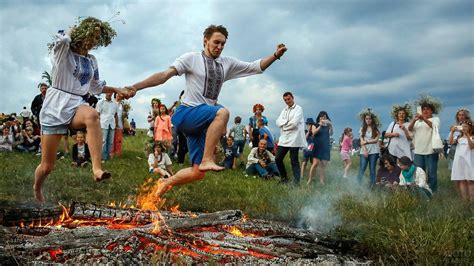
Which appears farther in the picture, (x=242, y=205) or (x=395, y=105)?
(x=395, y=105)

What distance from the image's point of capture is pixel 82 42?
18.3 feet

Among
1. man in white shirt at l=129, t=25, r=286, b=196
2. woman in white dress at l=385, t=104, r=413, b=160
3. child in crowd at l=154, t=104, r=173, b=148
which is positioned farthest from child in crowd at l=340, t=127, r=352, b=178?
man in white shirt at l=129, t=25, r=286, b=196

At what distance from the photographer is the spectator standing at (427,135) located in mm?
9680

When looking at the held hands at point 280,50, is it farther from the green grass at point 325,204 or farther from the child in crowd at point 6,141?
the child in crowd at point 6,141

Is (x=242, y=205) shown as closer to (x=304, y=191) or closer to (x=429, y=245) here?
(x=304, y=191)

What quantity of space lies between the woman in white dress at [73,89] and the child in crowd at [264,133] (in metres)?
7.47

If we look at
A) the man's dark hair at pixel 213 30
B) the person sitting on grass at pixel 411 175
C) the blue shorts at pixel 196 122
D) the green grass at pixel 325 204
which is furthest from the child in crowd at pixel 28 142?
the person sitting on grass at pixel 411 175

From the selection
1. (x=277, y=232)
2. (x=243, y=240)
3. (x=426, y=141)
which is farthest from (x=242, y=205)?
(x=426, y=141)

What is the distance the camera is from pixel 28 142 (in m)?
13.3

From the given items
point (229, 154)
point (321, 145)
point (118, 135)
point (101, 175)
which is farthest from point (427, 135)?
point (118, 135)

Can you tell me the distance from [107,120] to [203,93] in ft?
24.1

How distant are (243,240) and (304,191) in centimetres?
354

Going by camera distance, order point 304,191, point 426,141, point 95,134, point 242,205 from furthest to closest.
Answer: point 426,141, point 304,191, point 242,205, point 95,134

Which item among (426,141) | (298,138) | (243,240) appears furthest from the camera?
(298,138)
